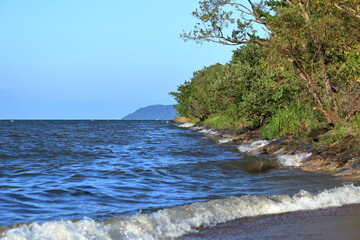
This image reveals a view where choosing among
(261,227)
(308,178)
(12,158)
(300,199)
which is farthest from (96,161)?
(261,227)

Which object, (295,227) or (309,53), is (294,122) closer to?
(309,53)

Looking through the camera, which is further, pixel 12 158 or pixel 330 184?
pixel 12 158

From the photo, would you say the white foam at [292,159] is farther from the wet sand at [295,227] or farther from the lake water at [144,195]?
the wet sand at [295,227]

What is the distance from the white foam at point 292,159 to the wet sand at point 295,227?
10.00 meters

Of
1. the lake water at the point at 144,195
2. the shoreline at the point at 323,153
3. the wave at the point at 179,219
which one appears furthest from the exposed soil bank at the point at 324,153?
the wave at the point at 179,219

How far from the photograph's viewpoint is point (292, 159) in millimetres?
21094

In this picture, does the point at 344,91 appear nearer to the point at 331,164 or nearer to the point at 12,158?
the point at 331,164

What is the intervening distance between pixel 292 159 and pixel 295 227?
1290 centimetres

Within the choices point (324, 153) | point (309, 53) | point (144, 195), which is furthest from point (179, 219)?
point (309, 53)

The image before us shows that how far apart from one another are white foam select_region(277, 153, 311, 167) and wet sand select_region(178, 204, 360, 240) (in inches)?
394

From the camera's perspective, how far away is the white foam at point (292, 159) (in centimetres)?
2033

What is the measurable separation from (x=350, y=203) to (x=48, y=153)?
2259cm

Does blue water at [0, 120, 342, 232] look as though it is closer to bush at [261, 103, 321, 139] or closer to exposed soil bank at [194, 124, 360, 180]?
exposed soil bank at [194, 124, 360, 180]

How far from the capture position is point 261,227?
8812 millimetres
